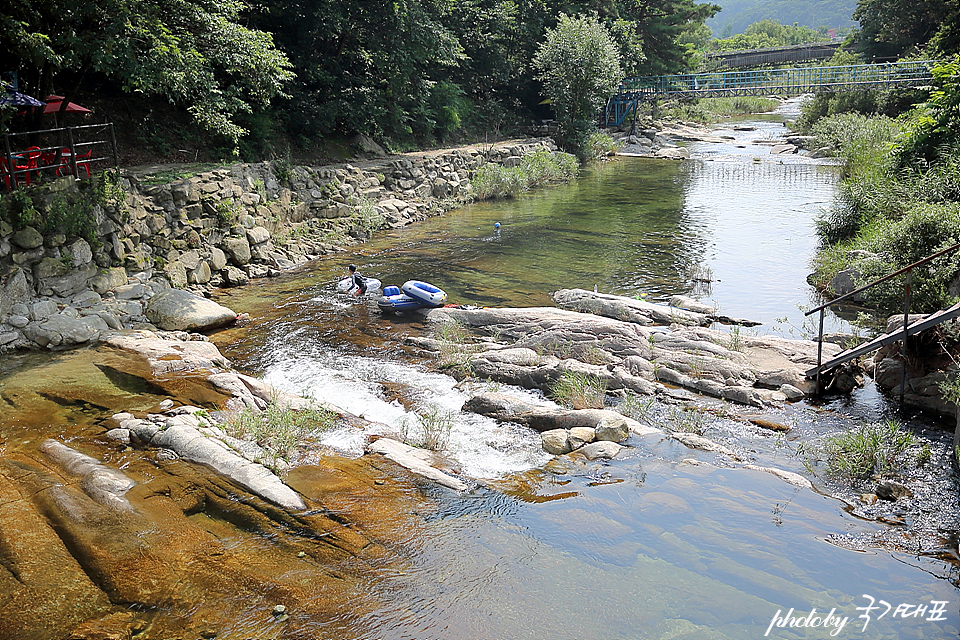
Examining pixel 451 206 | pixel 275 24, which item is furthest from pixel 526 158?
pixel 275 24

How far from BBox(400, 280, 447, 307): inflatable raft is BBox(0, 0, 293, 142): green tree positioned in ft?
20.8

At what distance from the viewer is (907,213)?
11.7 metres

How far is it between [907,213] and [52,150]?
15833 mm

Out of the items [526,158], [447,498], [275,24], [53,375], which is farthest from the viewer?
[526,158]

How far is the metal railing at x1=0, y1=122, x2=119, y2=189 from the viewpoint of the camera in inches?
474

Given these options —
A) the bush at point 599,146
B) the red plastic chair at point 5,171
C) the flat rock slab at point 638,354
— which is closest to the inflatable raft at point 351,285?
the flat rock slab at point 638,354

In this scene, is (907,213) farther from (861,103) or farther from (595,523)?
(861,103)

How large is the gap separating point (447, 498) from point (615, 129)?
39614mm

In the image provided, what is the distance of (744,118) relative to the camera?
5559 centimetres

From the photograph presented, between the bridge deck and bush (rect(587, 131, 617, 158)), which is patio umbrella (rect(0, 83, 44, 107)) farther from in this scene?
bush (rect(587, 131, 617, 158))

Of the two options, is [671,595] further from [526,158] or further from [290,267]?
[526,158]

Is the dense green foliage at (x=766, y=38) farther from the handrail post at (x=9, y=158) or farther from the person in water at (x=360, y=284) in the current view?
the handrail post at (x=9, y=158)

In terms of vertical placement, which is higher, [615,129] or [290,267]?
[615,129]

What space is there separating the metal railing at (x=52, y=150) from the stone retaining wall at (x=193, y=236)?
60 cm
